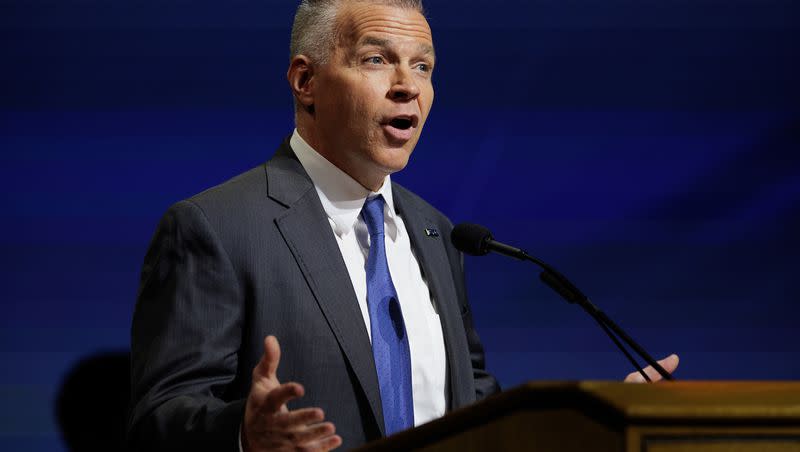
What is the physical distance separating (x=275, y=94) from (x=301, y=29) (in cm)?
30

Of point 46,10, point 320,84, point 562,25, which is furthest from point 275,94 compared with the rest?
point 562,25

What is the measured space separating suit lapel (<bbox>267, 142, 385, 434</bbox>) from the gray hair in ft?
0.88

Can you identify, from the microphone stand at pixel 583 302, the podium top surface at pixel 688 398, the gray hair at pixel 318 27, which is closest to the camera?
the podium top surface at pixel 688 398

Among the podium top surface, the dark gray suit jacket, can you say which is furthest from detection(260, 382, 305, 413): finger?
the dark gray suit jacket

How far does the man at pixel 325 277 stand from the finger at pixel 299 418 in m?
0.18

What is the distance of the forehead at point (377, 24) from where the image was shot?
6.64ft

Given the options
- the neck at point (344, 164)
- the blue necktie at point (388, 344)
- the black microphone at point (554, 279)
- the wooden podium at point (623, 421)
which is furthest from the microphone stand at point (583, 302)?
the wooden podium at point (623, 421)

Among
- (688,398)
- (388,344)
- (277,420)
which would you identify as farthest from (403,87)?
(688,398)

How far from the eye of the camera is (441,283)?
2.09 metres

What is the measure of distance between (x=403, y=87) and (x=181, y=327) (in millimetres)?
620

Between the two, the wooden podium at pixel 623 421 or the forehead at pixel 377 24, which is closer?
the wooden podium at pixel 623 421

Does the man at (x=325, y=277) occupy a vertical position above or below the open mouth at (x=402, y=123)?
below

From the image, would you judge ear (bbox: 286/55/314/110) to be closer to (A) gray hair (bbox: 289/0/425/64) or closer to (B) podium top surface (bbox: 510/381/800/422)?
(A) gray hair (bbox: 289/0/425/64)

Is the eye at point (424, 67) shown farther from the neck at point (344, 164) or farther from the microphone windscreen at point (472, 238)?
the microphone windscreen at point (472, 238)
